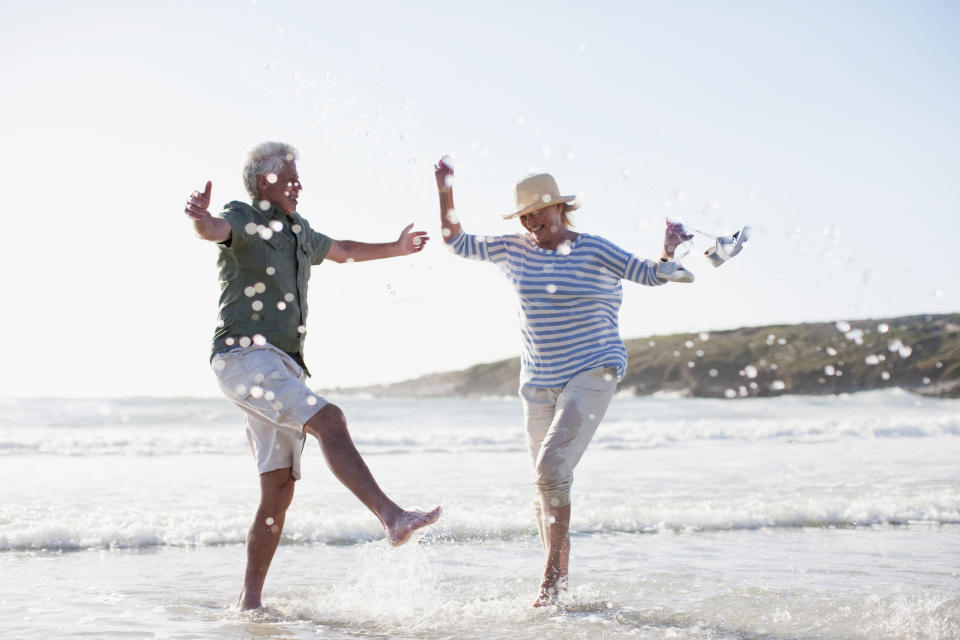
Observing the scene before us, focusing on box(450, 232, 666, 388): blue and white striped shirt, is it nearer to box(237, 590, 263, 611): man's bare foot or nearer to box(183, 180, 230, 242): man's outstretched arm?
box(183, 180, 230, 242): man's outstretched arm

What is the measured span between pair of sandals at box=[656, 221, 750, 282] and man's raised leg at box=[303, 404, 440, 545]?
1569 millimetres

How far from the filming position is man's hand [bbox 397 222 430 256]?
4523 millimetres

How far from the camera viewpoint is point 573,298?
4.35 metres

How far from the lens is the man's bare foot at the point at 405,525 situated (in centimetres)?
350

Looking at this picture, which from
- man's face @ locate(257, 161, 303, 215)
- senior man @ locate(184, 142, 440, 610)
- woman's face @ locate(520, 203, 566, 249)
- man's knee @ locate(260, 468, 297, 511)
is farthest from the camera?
woman's face @ locate(520, 203, 566, 249)

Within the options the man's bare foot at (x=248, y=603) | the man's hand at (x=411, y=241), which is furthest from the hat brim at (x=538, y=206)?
the man's bare foot at (x=248, y=603)

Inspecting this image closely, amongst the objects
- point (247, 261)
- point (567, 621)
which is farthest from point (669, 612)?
point (247, 261)

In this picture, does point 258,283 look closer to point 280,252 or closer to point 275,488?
point 280,252

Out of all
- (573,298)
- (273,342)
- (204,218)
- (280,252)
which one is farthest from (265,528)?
(573,298)

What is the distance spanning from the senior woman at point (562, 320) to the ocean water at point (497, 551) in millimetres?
647

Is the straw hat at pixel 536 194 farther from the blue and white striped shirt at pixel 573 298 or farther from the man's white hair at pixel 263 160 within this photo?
the man's white hair at pixel 263 160

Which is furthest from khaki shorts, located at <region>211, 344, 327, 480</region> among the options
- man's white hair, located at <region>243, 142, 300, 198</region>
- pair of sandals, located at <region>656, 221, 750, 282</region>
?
pair of sandals, located at <region>656, 221, 750, 282</region>

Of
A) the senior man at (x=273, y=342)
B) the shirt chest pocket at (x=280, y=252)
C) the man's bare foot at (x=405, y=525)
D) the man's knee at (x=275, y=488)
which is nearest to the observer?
the man's bare foot at (x=405, y=525)

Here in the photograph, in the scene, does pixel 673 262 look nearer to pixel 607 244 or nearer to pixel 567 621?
pixel 607 244
